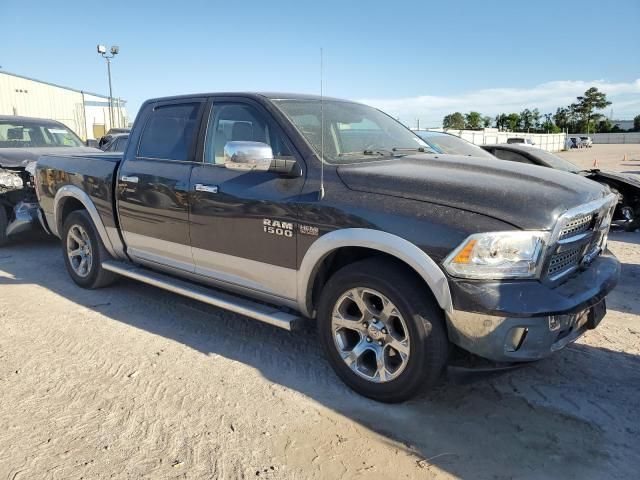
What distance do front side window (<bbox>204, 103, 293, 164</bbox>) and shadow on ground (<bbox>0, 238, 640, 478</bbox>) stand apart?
4.91 ft

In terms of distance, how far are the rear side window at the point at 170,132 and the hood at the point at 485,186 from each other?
165 cm

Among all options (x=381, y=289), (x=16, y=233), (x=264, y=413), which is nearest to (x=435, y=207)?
(x=381, y=289)

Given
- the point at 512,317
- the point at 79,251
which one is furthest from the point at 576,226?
the point at 79,251

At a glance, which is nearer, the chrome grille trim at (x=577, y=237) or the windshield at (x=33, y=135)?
the chrome grille trim at (x=577, y=237)

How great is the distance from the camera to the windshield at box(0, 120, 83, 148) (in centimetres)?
875

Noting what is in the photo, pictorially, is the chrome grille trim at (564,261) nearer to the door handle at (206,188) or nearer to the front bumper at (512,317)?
the front bumper at (512,317)

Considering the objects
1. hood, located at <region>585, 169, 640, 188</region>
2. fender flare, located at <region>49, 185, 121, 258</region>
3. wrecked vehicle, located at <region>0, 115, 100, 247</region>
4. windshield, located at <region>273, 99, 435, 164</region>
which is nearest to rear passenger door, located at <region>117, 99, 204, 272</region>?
fender flare, located at <region>49, 185, 121, 258</region>

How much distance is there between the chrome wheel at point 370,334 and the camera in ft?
10.4

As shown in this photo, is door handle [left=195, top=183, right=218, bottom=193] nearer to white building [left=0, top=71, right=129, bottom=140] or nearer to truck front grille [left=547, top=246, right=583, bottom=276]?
truck front grille [left=547, top=246, right=583, bottom=276]

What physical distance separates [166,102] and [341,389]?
9.96 ft

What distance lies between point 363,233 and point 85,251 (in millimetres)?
3710

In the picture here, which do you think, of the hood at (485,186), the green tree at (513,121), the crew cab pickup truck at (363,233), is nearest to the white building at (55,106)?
the crew cab pickup truck at (363,233)

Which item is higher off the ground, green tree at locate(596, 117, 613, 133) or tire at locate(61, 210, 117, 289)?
green tree at locate(596, 117, 613, 133)

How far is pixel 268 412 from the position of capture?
10.5 ft
